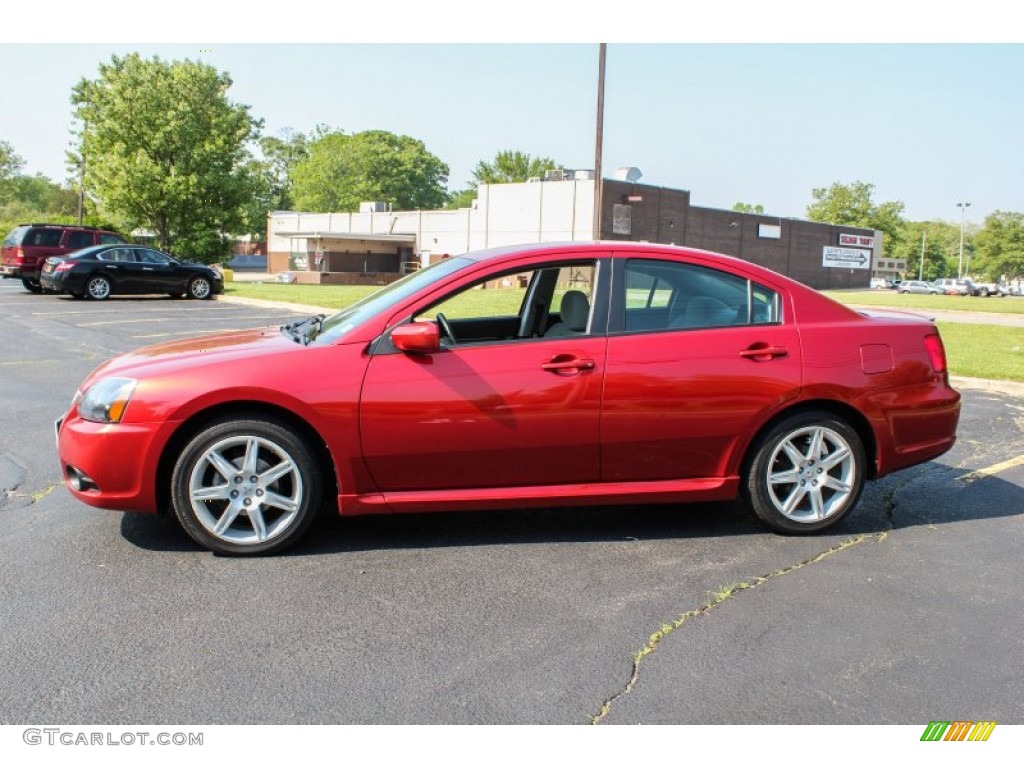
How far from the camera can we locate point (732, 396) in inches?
184

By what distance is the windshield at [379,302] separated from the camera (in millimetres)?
4594

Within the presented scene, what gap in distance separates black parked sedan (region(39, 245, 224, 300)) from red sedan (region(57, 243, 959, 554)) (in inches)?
780

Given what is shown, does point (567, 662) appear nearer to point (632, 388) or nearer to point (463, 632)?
point (463, 632)

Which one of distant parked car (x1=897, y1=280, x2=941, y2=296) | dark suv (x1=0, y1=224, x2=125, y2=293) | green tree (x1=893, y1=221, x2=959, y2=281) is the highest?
green tree (x1=893, y1=221, x2=959, y2=281)

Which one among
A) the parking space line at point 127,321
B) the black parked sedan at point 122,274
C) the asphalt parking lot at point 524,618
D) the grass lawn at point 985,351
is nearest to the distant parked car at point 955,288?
the grass lawn at point 985,351

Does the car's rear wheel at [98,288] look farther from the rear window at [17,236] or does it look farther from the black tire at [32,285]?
the rear window at [17,236]

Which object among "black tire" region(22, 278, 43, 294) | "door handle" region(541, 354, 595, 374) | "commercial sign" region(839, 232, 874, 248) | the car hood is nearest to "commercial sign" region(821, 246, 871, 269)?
"commercial sign" region(839, 232, 874, 248)

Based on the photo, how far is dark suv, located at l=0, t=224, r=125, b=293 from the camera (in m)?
24.6

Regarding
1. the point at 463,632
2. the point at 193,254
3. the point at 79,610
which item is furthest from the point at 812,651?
the point at 193,254

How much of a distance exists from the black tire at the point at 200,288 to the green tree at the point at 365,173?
249 ft

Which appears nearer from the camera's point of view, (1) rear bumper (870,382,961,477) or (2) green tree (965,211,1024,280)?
(1) rear bumper (870,382,961,477)

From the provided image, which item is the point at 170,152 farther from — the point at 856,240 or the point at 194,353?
the point at 856,240

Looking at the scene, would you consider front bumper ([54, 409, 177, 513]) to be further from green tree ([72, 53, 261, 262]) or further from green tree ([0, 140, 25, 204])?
green tree ([0, 140, 25, 204])

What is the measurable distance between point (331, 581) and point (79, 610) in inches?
41.9
